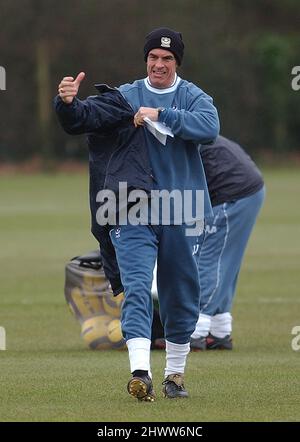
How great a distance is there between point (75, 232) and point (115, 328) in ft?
A: 46.1

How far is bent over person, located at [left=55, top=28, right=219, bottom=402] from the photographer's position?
8125mm

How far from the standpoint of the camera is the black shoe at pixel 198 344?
11125 millimetres

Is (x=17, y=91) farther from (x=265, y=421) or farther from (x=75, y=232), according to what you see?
(x=265, y=421)

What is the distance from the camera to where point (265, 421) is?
7.42 meters

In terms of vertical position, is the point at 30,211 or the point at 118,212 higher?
the point at 118,212

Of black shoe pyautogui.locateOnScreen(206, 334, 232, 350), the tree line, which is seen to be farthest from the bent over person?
the tree line

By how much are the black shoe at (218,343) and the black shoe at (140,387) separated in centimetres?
323

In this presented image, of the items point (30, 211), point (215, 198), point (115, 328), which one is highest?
point (215, 198)

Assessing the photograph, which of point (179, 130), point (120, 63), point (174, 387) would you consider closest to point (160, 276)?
point (174, 387)

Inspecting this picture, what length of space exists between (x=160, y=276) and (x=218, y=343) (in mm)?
3035

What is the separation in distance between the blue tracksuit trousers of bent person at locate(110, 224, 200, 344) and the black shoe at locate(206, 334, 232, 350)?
2.81m

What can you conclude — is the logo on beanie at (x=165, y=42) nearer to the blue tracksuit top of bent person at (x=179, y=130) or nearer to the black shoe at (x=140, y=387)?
the blue tracksuit top of bent person at (x=179, y=130)

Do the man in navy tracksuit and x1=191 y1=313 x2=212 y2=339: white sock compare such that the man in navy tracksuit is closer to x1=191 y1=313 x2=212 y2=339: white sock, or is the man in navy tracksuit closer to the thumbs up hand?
x1=191 y1=313 x2=212 y2=339: white sock
